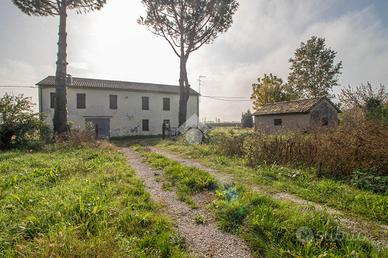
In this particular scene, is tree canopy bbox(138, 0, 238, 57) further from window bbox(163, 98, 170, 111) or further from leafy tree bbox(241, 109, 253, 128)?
leafy tree bbox(241, 109, 253, 128)

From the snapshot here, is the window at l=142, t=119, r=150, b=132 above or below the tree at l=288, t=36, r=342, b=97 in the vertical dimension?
below

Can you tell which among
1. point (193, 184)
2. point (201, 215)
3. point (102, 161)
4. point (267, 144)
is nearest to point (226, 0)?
point (267, 144)

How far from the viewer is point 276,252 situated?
266 cm

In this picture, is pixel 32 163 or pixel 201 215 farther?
pixel 32 163

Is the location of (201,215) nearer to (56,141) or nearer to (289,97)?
(56,141)

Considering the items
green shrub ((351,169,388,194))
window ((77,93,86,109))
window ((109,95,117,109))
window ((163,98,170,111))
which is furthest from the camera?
window ((163,98,170,111))

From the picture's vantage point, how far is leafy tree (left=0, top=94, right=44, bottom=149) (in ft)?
39.3

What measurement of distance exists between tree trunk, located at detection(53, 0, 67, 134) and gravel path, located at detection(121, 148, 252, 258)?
41.6 ft

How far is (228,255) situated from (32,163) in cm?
776

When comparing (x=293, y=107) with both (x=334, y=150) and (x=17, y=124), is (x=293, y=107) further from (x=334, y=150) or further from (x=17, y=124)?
(x=17, y=124)

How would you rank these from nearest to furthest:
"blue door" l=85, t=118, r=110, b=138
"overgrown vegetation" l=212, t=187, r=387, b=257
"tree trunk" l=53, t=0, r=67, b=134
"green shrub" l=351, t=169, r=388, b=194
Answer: "overgrown vegetation" l=212, t=187, r=387, b=257
"green shrub" l=351, t=169, r=388, b=194
"tree trunk" l=53, t=0, r=67, b=134
"blue door" l=85, t=118, r=110, b=138

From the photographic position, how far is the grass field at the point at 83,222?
104 inches

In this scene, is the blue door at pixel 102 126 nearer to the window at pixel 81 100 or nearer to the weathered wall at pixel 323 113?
the window at pixel 81 100

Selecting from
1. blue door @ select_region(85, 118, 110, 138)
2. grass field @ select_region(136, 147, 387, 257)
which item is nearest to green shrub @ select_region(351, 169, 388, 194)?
grass field @ select_region(136, 147, 387, 257)
